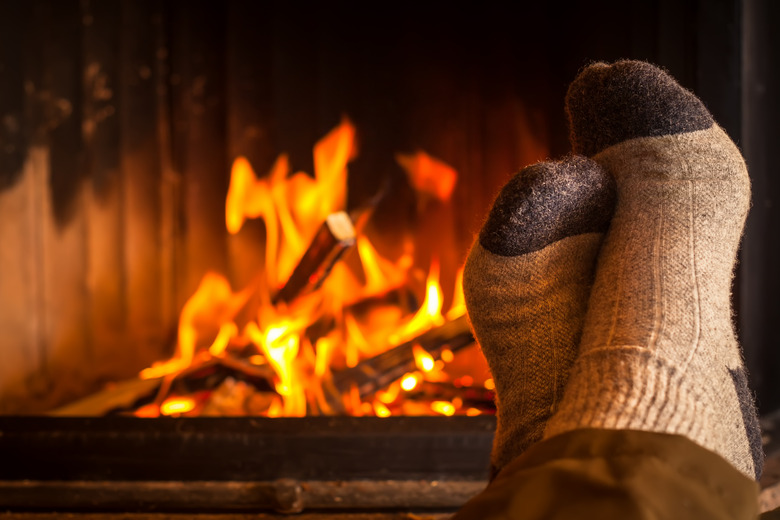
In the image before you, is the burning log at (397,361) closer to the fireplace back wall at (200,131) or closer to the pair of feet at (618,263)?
the fireplace back wall at (200,131)

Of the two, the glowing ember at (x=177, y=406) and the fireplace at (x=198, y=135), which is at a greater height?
the fireplace at (x=198, y=135)

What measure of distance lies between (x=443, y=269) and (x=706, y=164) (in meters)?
0.70

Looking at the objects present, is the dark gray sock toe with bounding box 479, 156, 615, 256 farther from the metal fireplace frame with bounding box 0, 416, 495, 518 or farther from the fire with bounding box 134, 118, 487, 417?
the fire with bounding box 134, 118, 487, 417

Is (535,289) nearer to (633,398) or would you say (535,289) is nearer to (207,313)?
(633,398)

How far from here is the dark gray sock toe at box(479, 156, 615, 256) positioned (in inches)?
23.8

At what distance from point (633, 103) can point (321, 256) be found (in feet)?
1.95

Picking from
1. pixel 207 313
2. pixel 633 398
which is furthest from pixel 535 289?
pixel 207 313

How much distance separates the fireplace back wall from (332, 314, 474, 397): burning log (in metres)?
0.20

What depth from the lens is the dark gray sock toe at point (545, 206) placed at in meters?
0.60

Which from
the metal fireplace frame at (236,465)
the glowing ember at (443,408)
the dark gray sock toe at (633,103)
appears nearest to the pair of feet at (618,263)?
the dark gray sock toe at (633,103)

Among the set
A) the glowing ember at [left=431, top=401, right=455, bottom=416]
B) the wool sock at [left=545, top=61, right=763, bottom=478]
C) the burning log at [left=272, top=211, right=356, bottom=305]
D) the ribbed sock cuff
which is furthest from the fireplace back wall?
the ribbed sock cuff

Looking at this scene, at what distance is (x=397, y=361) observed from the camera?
113cm

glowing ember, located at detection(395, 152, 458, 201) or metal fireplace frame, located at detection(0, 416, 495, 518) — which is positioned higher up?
glowing ember, located at detection(395, 152, 458, 201)

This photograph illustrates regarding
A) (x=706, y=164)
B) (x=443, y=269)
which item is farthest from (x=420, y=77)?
(x=706, y=164)
